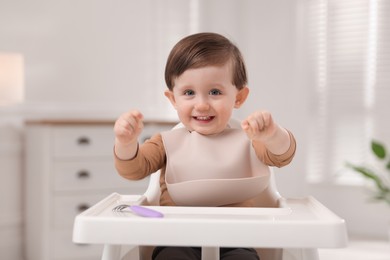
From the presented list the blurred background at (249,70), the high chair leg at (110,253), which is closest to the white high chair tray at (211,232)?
the high chair leg at (110,253)

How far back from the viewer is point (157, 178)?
1294 mm

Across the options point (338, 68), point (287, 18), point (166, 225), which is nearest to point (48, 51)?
point (287, 18)

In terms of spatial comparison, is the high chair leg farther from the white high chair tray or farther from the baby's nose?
the baby's nose

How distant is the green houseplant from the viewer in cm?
308

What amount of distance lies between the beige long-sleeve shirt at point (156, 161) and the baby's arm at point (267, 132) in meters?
0.03

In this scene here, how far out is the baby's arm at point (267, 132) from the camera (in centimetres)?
98

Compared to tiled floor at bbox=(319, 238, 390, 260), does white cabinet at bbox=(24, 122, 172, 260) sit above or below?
above

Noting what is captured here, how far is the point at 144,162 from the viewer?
1184 millimetres

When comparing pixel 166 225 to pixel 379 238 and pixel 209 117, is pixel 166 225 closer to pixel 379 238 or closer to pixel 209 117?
pixel 209 117

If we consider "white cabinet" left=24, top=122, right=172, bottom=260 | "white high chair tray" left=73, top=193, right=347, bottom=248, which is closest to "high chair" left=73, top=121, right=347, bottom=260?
"white high chair tray" left=73, top=193, right=347, bottom=248

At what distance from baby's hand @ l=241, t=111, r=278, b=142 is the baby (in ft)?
0.29

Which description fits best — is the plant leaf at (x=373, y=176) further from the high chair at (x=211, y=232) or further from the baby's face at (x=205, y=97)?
the high chair at (x=211, y=232)

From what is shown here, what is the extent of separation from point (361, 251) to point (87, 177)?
5.29ft

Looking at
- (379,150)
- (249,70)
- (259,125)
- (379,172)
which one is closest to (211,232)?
(259,125)
